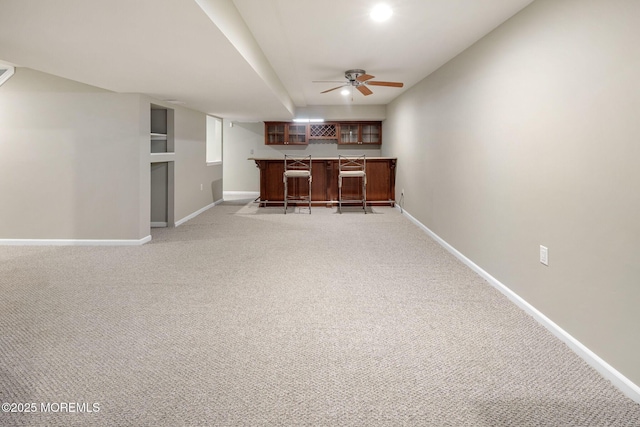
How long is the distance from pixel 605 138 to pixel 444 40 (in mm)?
2157

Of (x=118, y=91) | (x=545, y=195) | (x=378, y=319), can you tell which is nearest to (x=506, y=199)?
(x=545, y=195)

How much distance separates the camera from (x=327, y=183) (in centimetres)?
796

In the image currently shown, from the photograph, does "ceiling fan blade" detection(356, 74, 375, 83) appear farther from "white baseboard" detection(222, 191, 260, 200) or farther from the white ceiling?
"white baseboard" detection(222, 191, 260, 200)

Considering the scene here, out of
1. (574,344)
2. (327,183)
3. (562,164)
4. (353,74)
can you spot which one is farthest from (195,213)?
(574,344)

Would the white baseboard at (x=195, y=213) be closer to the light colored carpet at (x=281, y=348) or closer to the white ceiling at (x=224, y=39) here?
the white ceiling at (x=224, y=39)

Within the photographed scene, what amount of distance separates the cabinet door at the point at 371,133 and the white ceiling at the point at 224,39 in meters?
4.47

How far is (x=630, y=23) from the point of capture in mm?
1775

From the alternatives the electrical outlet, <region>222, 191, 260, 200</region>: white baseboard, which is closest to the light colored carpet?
the electrical outlet

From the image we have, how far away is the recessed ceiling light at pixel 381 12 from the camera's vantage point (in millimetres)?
2877

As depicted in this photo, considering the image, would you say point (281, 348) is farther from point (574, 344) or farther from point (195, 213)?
point (195, 213)

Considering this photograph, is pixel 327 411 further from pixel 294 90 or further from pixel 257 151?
pixel 257 151

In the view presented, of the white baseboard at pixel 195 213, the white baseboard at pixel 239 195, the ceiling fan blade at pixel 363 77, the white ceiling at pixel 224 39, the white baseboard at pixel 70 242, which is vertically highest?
the ceiling fan blade at pixel 363 77

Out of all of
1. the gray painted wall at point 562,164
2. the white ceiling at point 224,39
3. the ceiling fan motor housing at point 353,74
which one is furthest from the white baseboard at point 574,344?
the ceiling fan motor housing at point 353,74

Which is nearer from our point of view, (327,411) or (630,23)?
(327,411)
